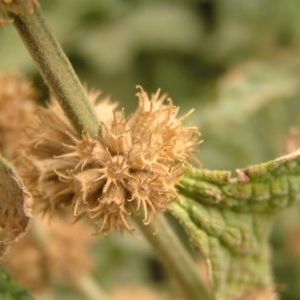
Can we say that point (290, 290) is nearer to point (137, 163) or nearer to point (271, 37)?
point (271, 37)

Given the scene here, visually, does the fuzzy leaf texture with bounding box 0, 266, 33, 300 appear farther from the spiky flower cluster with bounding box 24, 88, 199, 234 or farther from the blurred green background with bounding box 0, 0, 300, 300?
the blurred green background with bounding box 0, 0, 300, 300

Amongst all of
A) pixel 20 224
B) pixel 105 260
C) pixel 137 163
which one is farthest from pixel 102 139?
pixel 105 260

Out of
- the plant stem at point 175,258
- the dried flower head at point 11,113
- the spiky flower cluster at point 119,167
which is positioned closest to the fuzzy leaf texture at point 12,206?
the spiky flower cluster at point 119,167

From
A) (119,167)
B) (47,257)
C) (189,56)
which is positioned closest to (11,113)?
(119,167)

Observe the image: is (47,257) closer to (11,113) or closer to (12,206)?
(11,113)

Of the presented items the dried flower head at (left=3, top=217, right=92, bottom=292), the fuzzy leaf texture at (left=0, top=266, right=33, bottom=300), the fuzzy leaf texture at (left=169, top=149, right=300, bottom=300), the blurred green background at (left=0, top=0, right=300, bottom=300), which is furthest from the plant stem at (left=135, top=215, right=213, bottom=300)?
the blurred green background at (left=0, top=0, right=300, bottom=300)

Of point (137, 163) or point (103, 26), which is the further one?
point (103, 26)
